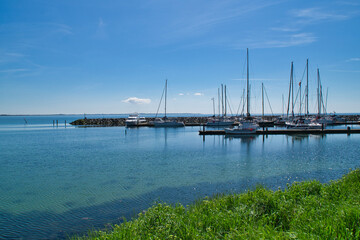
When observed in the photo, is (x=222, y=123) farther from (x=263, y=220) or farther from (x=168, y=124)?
(x=263, y=220)

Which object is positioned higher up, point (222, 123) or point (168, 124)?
point (222, 123)

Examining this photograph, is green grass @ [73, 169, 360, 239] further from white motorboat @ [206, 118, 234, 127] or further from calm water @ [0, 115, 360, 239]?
white motorboat @ [206, 118, 234, 127]

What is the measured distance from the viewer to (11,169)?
2070cm

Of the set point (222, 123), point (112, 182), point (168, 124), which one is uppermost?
point (222, 123)

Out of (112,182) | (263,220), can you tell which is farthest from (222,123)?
(263,220)

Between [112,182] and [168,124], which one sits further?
[168,124]

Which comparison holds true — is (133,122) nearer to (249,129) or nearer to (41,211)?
(249,129)

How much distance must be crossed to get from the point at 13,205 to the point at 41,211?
2204 millimetres

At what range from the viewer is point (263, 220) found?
262 inches

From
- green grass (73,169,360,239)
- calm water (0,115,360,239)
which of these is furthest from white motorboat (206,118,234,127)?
green grass (73,169,360,239)

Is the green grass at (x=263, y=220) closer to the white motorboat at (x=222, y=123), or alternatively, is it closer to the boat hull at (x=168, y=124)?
the white motorboat at (x=222, y=123)

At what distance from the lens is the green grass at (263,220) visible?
5.15 meters

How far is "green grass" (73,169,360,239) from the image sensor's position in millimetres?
5148

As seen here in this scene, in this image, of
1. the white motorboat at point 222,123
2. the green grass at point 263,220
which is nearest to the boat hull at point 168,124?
the white motorboat at point 222,123
